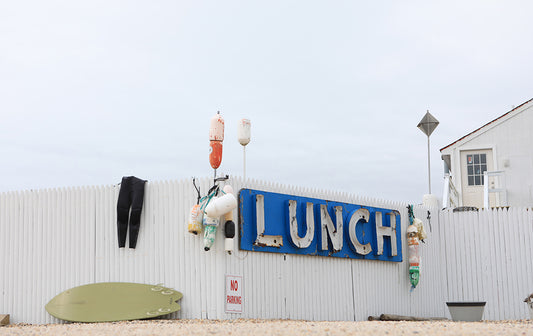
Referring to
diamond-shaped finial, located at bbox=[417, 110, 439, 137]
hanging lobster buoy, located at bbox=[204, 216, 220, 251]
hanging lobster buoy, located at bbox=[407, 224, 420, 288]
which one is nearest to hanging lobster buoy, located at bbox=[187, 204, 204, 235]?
hanging lobster buoy, located at bbox=[204, 216, 220, 251]

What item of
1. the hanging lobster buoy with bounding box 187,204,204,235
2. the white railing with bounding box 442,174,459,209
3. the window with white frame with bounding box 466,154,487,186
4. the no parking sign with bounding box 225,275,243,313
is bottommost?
the no parking sign with bounding box 225,275,243,313

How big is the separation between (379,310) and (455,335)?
23.0ft

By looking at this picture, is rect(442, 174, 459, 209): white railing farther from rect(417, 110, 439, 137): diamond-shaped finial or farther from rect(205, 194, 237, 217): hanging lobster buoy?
rect(205, 194, 237, 217): hanging lobster buoy

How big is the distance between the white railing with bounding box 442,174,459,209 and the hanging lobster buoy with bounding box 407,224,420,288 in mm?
3249

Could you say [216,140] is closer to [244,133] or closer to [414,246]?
[244,133]

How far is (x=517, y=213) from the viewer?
18500 millimetres

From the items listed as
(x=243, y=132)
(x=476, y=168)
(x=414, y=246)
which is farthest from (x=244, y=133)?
(x=476, y=168)

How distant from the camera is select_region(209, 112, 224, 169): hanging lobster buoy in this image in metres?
14.0

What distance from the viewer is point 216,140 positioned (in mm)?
14102

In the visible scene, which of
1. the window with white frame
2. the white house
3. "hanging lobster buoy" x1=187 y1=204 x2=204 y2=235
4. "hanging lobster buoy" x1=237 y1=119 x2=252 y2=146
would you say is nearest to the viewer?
"hanging lobster buoy" x1=187 y1=204 x2=204 y2=235

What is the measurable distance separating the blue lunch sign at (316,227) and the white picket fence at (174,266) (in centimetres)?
20

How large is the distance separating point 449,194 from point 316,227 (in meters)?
8.23

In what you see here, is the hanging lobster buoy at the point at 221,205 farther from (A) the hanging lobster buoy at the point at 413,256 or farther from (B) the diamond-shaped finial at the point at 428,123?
(B) the diamond-shaped finial at the point at 428,123

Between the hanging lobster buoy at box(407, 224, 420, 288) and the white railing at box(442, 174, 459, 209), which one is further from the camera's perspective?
the white railing at box(442, 174, 459, 209)
